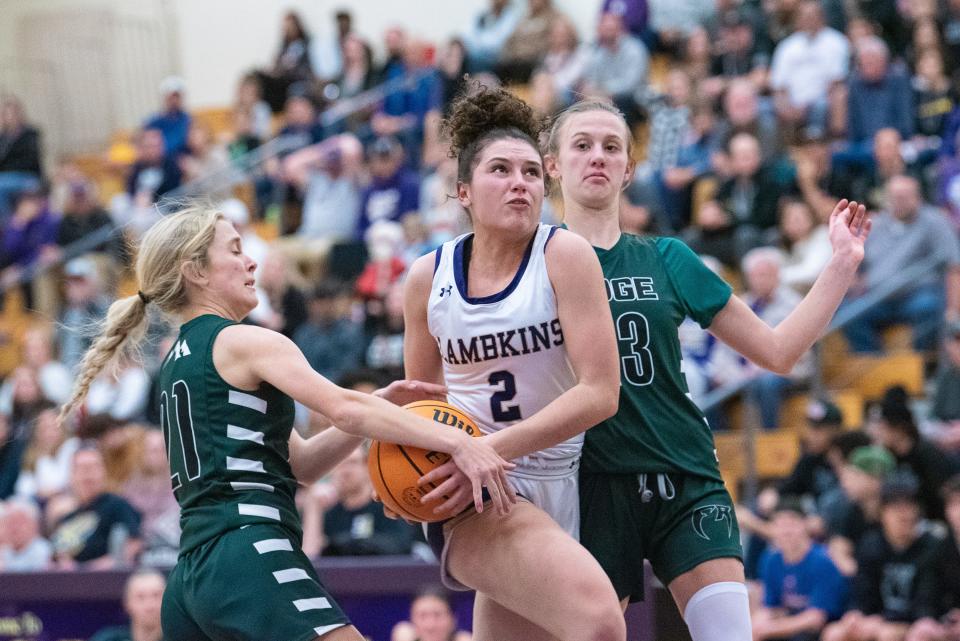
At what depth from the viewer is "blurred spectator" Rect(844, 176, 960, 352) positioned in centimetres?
976

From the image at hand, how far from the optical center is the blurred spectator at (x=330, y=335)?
1149 centimetres

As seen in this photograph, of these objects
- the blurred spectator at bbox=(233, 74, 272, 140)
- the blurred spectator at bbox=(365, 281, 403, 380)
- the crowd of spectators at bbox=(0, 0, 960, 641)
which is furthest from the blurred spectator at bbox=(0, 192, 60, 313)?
the blurred spectator at bbox=(365, 281, 403, 380)

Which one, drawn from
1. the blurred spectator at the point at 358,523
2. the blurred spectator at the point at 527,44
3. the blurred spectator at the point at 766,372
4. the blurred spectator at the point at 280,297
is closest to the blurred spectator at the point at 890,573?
the blurred spectator at the point at 766,372

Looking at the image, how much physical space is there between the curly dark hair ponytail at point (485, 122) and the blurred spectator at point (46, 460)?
307 inches

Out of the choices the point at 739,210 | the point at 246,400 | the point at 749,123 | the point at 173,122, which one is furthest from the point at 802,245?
the point at 173,122

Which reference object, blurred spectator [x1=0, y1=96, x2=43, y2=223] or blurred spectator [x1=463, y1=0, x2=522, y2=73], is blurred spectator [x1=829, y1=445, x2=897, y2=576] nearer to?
blurred spectator [x1=463, y1=0, x2=522, y2=73]

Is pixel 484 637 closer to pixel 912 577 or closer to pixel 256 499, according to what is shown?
pixel 256 499

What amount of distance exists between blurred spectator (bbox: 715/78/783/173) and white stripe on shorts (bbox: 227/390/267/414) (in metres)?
7.79

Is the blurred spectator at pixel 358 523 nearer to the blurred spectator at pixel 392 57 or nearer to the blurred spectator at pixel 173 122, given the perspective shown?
the blurred spectator at pixel 392 57

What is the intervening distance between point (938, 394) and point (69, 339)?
8370 mm

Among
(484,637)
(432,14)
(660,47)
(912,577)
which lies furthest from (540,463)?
(432,14)

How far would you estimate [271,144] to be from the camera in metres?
16.1

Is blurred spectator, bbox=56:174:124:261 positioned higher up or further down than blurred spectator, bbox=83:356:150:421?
higher up

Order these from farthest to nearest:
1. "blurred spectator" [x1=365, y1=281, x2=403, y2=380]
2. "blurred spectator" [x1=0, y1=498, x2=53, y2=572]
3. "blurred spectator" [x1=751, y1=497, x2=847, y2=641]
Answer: "blurred spectator" [x1=365, y1=281, x2=403, y2=380], "blurred spectator" [x1=0, y1=498, x2=53, y2=572], "blurred spectator" [x1=751, y1=497, x2=847, y2=641]
